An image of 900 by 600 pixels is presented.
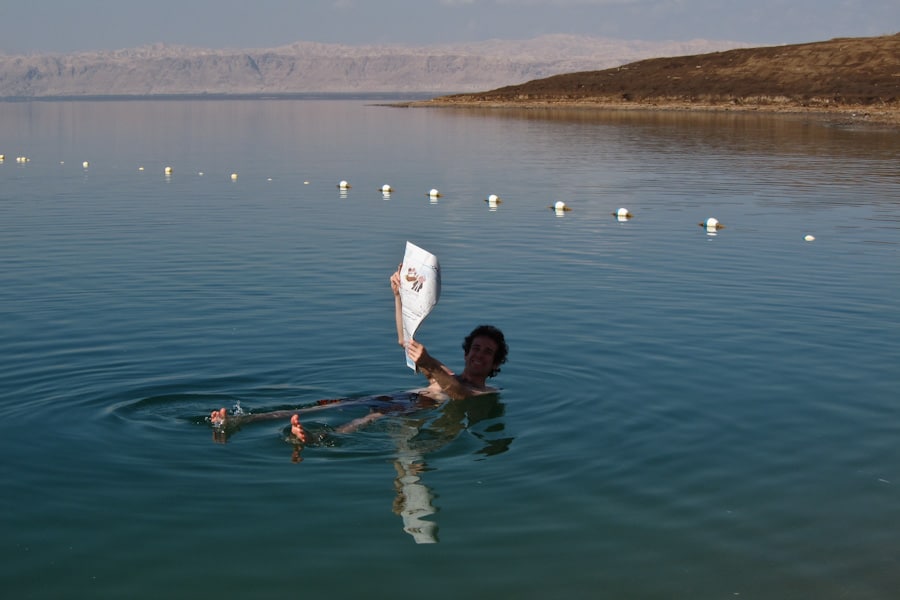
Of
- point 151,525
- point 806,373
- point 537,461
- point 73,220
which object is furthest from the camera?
point 73,220

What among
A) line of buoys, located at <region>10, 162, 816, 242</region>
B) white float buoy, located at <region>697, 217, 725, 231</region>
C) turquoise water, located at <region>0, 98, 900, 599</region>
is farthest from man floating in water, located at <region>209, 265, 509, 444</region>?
white float buoy, located at <region>697, 217, 725, 231</region>

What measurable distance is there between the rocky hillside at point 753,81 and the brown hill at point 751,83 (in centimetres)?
10

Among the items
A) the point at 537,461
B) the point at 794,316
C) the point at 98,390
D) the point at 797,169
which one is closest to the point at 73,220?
the point at 98,390

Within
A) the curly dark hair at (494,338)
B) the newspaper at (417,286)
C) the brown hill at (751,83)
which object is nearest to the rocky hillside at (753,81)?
the brown hill at (751,83)

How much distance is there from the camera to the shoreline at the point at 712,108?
86.5 m

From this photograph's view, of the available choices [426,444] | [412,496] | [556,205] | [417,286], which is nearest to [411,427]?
[426,444]

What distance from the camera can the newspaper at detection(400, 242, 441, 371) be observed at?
11.3 meters

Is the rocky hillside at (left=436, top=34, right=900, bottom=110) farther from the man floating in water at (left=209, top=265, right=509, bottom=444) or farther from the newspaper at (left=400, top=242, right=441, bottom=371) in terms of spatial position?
the newspaper at (left=400, top=242, right=441, bottom=371)

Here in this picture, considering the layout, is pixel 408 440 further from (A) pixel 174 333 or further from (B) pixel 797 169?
(B) pixel 797 169

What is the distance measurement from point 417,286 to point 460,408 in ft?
7.52

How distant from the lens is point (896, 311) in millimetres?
18875

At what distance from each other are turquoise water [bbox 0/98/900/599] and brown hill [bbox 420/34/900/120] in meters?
77.1

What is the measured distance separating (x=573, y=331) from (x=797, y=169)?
30701 millimetres

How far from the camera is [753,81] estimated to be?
120562 millimetres
